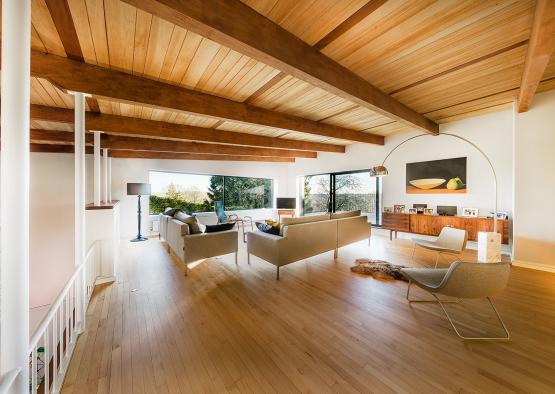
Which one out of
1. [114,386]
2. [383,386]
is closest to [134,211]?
[114,386]

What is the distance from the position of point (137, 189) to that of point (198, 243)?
319cm

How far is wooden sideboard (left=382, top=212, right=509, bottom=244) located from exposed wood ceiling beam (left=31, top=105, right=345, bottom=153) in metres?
3.24

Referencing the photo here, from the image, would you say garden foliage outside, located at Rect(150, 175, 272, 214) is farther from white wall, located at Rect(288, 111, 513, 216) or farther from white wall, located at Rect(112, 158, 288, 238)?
white wall, located at Rect(288, 111, 513, 216)

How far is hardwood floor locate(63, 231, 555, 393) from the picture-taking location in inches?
57.4

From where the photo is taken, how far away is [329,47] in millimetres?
1999

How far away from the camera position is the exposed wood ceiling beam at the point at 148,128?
312 cm

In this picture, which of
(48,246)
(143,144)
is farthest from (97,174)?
(48,246)

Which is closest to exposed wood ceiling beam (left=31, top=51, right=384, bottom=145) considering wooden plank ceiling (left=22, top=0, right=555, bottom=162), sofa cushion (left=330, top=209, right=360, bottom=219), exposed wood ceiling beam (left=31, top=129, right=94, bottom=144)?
wooden plank ceiling (left=22, top=0, right=555, bottom=162)

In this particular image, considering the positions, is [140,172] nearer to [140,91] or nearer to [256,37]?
[140,91]

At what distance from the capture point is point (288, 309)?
2330 mm

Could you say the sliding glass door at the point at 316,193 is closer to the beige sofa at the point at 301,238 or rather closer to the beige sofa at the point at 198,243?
the beige sofa at the point at 301,238

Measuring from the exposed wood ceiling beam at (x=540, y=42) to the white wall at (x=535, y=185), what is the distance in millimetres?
1207

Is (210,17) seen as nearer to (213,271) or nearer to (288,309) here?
(288,309)

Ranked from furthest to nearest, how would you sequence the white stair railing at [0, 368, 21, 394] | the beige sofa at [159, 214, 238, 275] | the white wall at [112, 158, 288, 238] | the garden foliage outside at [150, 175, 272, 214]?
the garden foliage outside at [150, 175, 272, 214], the white wall at [112, 158, 288, 238], the beige sofa at [159, 214, 238, 275], the white stair railing at [0, 368, 21, 394]
